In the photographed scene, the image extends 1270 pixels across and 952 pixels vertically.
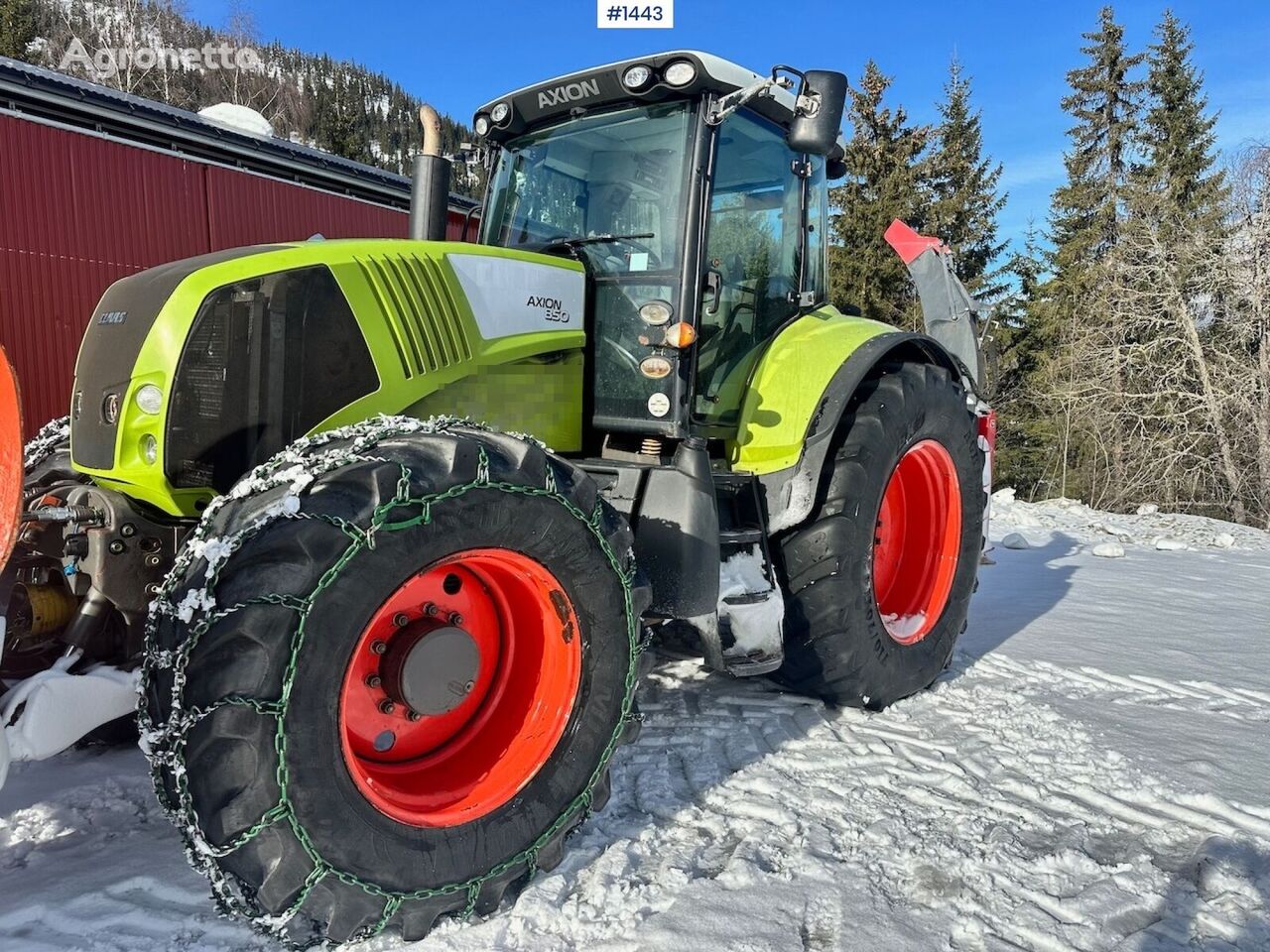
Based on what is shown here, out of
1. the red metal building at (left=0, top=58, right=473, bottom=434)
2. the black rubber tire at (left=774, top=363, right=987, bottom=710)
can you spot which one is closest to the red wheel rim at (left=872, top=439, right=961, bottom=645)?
the black rubber tire at (left=774, top=363, right=987, bottom=710)

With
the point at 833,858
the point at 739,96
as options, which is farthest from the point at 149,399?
the point at 833,858

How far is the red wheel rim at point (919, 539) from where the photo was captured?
12.7 ft

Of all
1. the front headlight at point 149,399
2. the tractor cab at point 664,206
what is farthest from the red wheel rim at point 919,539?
the front headlight at point 149,399

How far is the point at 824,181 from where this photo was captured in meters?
3.97

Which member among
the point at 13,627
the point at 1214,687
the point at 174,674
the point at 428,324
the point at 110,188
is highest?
the point at 110,188

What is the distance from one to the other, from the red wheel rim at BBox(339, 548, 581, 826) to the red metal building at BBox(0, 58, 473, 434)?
25.2 ft

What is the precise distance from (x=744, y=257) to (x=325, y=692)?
239 cm

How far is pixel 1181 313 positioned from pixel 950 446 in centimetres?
1463

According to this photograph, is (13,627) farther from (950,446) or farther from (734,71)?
(950,446)

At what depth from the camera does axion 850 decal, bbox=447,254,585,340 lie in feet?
8.92

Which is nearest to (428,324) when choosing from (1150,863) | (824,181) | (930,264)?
(824,181)

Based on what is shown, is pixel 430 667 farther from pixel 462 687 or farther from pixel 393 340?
pixel 393 340

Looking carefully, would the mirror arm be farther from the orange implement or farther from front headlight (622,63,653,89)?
the orange implement

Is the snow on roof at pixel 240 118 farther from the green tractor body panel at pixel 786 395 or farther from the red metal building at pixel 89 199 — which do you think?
the green tractor body panel at pixel 786 395
